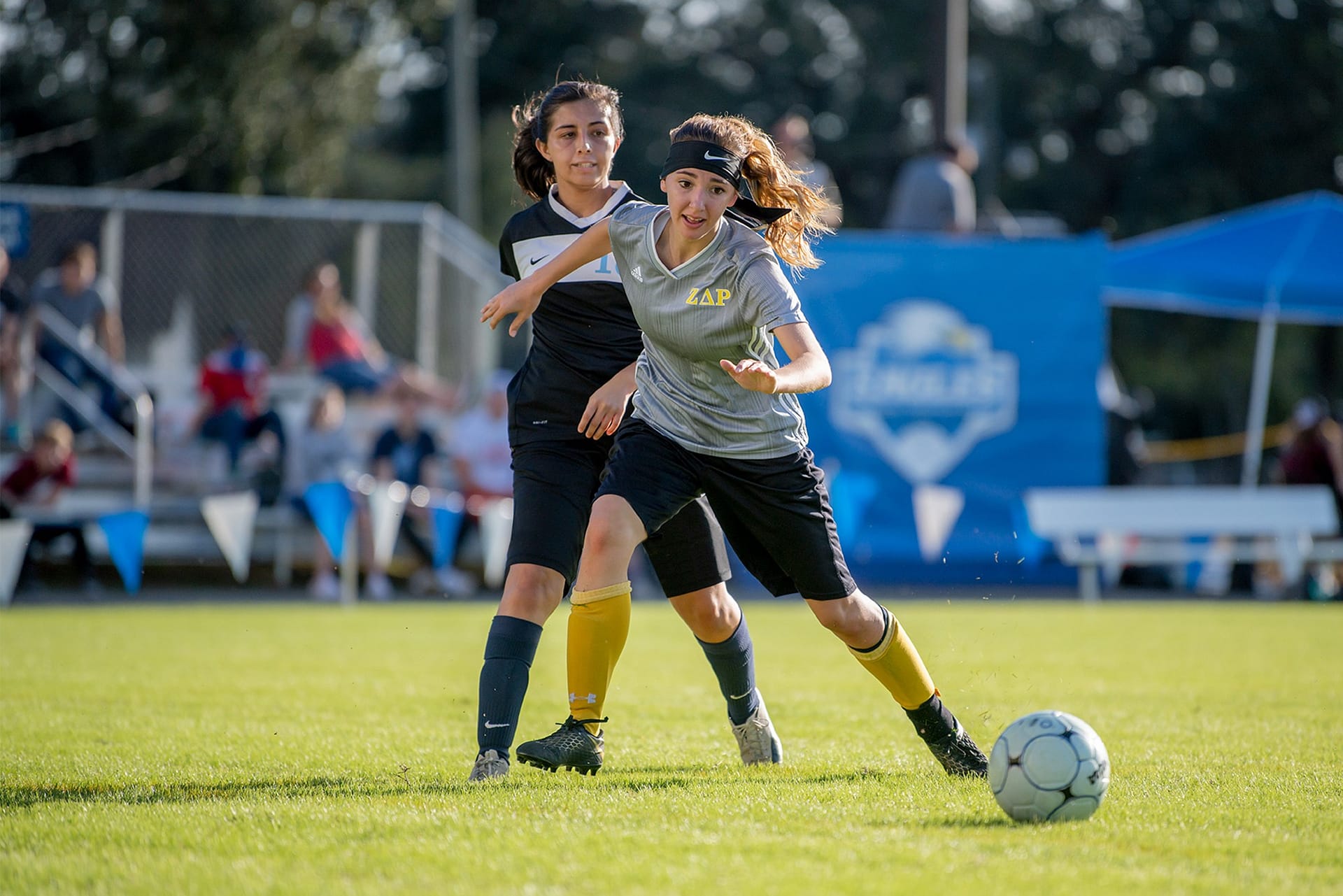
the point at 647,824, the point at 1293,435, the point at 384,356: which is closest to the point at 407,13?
the point at 384,356

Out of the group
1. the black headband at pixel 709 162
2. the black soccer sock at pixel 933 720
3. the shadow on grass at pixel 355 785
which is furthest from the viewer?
the black soccer sock at pixel 933 720

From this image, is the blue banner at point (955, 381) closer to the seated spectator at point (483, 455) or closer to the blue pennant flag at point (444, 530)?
the seated spectator at point (483, 455)

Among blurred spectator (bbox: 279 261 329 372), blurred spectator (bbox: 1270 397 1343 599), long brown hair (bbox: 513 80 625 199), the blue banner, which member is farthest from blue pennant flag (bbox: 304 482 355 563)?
blurred spectator (bbox: 1270 397 1343 599)

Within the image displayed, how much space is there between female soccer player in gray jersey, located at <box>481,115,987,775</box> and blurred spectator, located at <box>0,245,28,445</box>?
10.3 metres

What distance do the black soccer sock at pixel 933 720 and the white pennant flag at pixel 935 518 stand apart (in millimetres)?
8784

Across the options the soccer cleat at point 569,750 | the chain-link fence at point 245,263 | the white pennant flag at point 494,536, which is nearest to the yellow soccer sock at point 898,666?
the soccer cleat at point 569,750

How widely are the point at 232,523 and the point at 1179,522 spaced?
8.51 metres

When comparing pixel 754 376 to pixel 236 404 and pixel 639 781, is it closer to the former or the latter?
pixel 639 781

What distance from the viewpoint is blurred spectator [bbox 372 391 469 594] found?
14016mm

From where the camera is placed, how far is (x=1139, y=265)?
590 inches

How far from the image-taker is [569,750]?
4.55 meters

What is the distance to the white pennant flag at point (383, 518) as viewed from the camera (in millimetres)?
11820

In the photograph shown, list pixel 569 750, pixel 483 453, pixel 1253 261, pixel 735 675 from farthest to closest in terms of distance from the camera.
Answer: pixel 1253 261 < pixel 483 453 < pixel 735 675 < pixel 569 750

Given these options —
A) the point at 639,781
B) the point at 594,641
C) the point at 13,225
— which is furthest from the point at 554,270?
the point at 13,225
